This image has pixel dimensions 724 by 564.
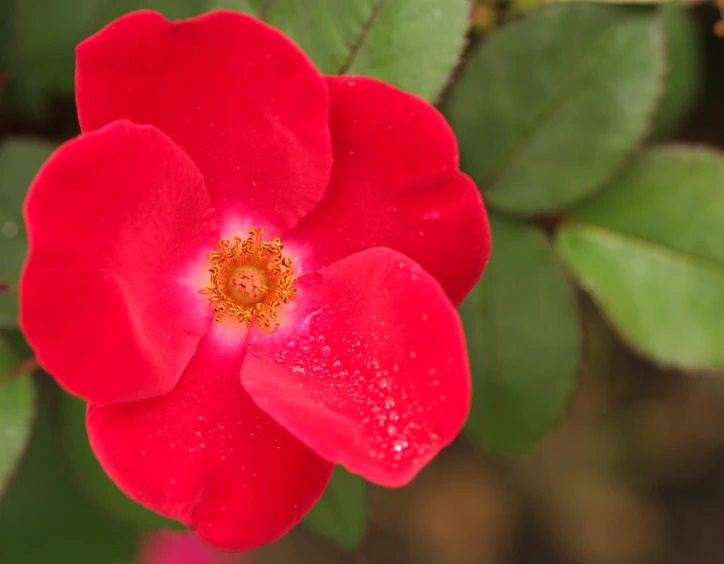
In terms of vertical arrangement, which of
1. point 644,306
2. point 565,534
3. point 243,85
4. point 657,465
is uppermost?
point 243,85

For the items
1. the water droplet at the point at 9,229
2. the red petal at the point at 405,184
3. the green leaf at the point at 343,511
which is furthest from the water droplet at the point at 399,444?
the water droplet at the point at 9,229

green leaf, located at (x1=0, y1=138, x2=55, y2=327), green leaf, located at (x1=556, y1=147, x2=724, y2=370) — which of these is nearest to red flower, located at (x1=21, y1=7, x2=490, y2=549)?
green leaf, located at (x1=0, y1=138, x2=55, y2=327)

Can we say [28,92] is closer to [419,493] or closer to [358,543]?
[358,543]

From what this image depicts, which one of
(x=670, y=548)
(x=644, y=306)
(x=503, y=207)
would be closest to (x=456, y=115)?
(x=503, y=207)

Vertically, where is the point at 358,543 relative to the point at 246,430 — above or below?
below

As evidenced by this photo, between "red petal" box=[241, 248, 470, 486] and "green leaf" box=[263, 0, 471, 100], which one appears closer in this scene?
"red petal" box=[241, 248, 470, 486]

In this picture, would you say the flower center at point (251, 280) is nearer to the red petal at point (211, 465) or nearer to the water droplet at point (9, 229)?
the red petal at point (211, 465)

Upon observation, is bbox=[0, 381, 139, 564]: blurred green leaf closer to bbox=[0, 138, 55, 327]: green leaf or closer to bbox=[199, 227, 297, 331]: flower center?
bbox=[0, 138, 55, 327]: green leaf
